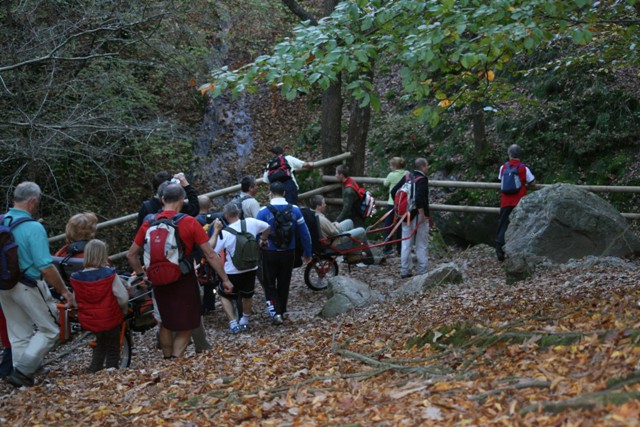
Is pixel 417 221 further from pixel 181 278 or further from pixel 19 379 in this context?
pixel 19 379

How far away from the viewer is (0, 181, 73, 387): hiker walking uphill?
637 centimetres

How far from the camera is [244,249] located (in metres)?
8.52

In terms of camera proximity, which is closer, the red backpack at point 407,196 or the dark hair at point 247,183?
the dark hair at point 247,183

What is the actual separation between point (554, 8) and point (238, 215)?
455cm

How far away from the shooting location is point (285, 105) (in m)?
20.7

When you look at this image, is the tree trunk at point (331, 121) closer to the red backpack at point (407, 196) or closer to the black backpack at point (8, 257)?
the red backpack at point (407, 196)

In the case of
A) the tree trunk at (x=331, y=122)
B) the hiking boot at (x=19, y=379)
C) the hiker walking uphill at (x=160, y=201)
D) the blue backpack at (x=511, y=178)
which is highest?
the tree trunk at (x=331, y=122)

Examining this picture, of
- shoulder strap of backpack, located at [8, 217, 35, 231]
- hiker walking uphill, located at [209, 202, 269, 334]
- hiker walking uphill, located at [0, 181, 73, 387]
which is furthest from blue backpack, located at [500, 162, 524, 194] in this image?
shoulder strap of backpack, located at [8, 217, 35, 231]

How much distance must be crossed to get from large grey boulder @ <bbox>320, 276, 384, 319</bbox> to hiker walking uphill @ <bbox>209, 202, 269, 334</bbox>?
1.03 meters

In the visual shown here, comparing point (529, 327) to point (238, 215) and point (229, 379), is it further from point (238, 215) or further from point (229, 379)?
point (238, 215)

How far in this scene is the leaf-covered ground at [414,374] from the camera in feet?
12.8

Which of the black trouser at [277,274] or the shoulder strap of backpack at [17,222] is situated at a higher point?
the shoulder strap of backpack at [17,222]

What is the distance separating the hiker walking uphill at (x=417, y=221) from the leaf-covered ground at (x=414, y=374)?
8.20ft

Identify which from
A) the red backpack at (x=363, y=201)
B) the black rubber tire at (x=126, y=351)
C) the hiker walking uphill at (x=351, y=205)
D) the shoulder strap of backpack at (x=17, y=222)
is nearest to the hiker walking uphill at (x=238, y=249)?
the black rubber tire at (x=126, y=351)
